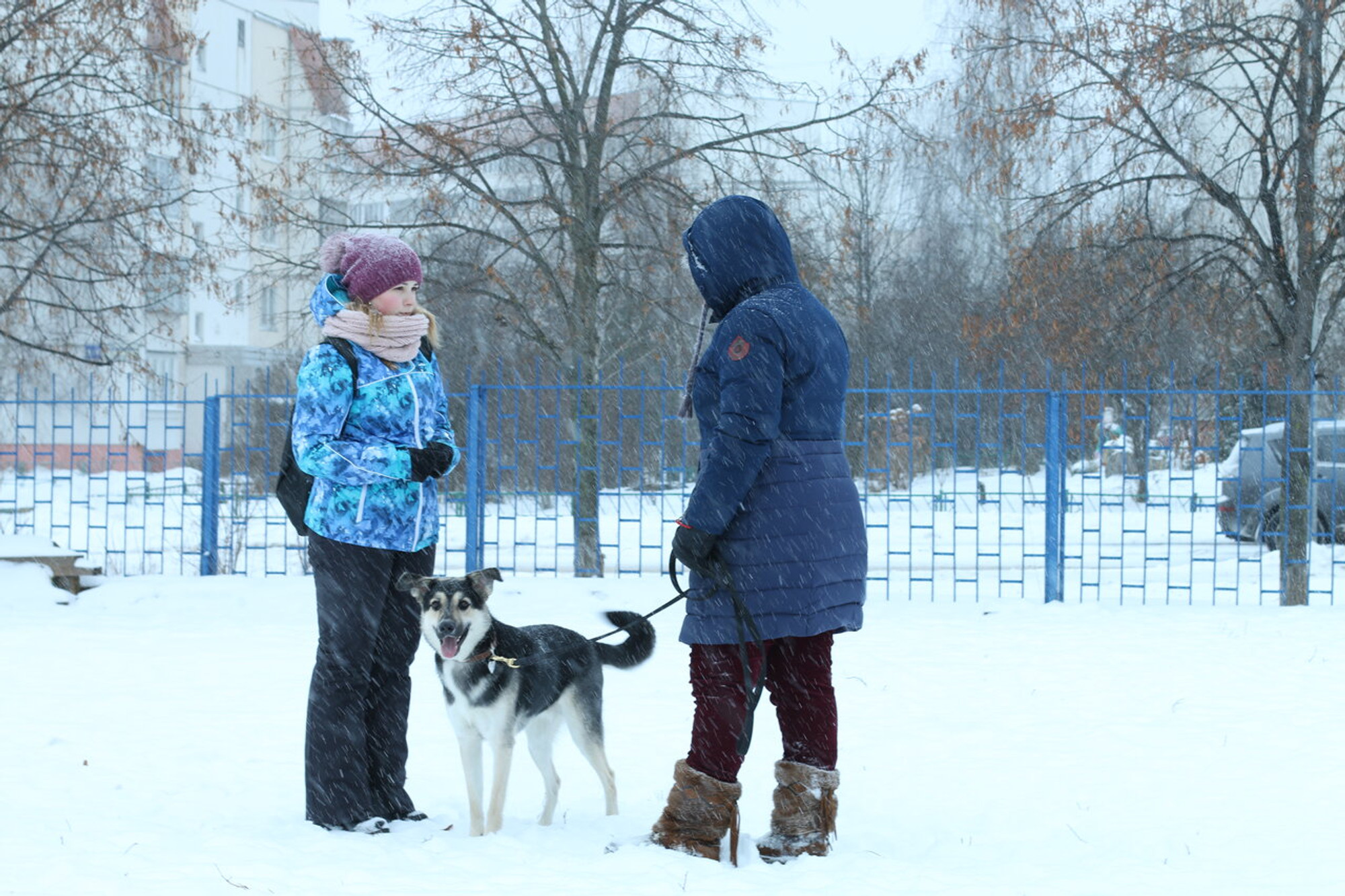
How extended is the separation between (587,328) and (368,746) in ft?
29.3

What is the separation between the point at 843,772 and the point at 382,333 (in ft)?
8.23

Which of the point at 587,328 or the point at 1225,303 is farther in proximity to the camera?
the point at 587,328

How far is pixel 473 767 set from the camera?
3.79m

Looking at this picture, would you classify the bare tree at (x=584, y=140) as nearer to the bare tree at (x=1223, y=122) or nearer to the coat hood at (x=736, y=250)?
the bare tree at (x=1223, y=122)

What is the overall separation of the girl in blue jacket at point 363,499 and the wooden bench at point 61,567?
745cm

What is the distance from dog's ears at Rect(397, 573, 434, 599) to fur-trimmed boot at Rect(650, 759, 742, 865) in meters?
0.94

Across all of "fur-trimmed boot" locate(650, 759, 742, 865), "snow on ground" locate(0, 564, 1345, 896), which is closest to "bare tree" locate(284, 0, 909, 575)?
"snow on ground" locate(0, 564, 1345, 896)

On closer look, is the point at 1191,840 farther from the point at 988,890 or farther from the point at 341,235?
the point at 341,235

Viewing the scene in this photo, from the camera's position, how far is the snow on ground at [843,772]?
Answer: 340 cm

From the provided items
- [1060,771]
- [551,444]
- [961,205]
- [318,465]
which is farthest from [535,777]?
[961,205]

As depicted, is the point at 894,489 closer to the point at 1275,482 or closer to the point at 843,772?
the point at 1275,482

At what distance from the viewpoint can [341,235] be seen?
13.0ft

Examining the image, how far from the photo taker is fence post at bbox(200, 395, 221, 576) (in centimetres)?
1077

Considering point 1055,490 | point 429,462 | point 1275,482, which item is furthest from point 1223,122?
point 429,462
